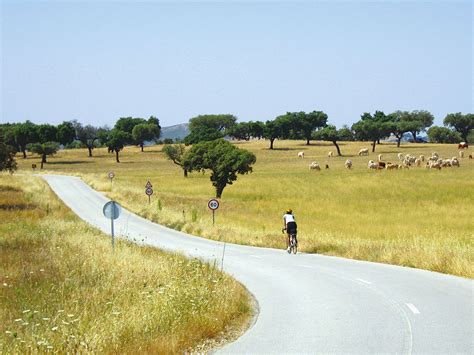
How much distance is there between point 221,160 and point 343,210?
57.0 feet

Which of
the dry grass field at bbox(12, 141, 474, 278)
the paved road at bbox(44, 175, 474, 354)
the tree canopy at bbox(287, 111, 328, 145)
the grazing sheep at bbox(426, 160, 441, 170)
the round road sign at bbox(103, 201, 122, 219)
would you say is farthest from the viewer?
the tree canopy at bbox(287, 111, 328, 145)

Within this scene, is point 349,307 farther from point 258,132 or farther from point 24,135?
point 258,132

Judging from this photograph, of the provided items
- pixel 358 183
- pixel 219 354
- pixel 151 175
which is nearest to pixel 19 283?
pixel 219 354

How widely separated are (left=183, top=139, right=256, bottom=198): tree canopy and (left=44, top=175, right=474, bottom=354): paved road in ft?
126

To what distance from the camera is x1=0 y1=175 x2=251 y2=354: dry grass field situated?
32.6 ft

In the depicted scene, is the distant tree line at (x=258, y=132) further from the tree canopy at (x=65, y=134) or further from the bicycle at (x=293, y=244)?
the bicycle at (x=293, y=244)

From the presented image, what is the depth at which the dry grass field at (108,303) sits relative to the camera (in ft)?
32.6

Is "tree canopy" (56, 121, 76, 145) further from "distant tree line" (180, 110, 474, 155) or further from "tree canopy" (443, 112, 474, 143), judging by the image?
"tree canopy" (443, 112, 474, 143)

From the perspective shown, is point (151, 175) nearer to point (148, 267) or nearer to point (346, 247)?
Result: point (346, 247)

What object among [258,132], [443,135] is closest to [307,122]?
[258,132]

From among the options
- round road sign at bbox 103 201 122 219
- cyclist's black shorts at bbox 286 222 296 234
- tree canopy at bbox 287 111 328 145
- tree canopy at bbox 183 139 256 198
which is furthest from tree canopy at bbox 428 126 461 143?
round road sign at bbox 103 201 122 219

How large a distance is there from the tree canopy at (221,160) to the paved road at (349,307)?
126 feet

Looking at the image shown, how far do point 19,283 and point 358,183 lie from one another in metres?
58.2

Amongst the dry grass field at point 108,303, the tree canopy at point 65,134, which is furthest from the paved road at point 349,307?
the tree canopy at point 65,134
